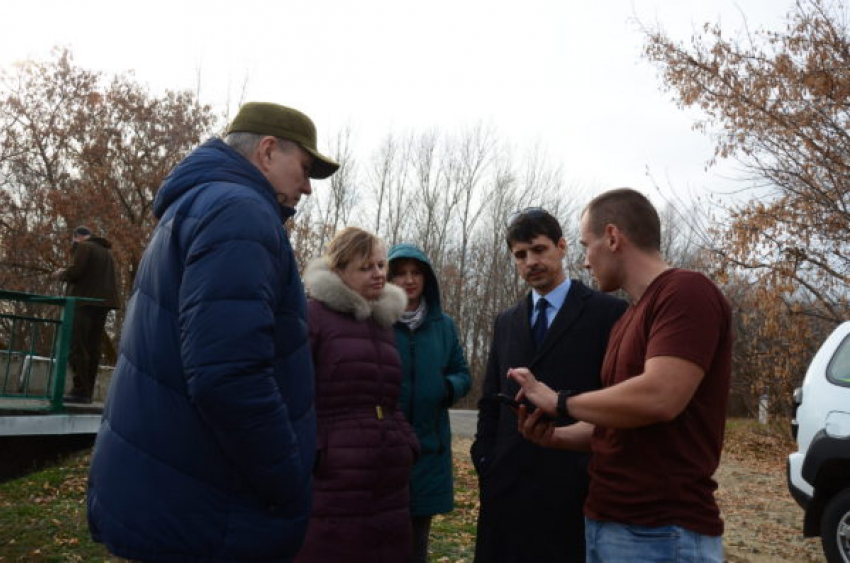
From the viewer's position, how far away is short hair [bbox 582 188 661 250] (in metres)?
2.46

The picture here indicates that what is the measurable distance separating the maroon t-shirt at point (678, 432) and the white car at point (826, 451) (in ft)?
15.0

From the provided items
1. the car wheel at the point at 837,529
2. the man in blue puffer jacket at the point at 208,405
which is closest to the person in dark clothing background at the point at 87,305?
the man in blue puffer jacket at the point at 208,405

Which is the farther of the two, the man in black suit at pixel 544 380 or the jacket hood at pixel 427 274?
the jacket hood at pixel 427 274

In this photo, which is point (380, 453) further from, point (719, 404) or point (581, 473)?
point (719, 404)

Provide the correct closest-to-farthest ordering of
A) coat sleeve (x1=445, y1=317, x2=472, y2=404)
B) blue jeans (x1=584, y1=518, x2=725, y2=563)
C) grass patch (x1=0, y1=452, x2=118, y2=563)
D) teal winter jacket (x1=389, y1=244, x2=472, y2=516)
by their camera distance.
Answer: blue jeans (x1=584, y1=518, x2=725, y2=563) < teal winter jacket (x1=389, y1=244, x2=472, y2=516) < coat sleeve (x1=445, y1=317, x2=472, y2=404) < grass patch (x1=0, y1=452, x2=118, y2=563)

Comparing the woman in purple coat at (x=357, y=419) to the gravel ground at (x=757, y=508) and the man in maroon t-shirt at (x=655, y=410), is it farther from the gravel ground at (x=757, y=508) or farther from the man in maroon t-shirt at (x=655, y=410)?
the gravel ground at (x=757, y=508)

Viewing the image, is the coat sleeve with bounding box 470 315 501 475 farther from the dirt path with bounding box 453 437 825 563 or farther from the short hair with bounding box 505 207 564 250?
the dirt path with bounding box 453 437 825 563

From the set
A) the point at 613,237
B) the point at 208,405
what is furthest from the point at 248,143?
the point at 613,237

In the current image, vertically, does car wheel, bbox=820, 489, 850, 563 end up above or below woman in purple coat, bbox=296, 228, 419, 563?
below

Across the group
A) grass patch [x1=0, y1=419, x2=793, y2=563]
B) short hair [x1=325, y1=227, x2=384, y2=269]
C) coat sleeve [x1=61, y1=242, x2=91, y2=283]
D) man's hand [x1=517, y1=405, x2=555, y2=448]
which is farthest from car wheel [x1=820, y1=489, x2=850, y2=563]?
coat sleeve [x1=61, y1=242, x2=91, y2=283]

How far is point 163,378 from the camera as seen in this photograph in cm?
218

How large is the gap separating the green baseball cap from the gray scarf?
1.45 m

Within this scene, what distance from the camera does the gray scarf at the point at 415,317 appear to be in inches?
155

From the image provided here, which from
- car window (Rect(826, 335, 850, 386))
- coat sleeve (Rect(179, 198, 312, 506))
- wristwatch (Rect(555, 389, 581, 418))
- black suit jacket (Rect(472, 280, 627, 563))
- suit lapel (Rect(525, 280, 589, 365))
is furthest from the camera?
car window (Rect(826, 335, 850, 386))
